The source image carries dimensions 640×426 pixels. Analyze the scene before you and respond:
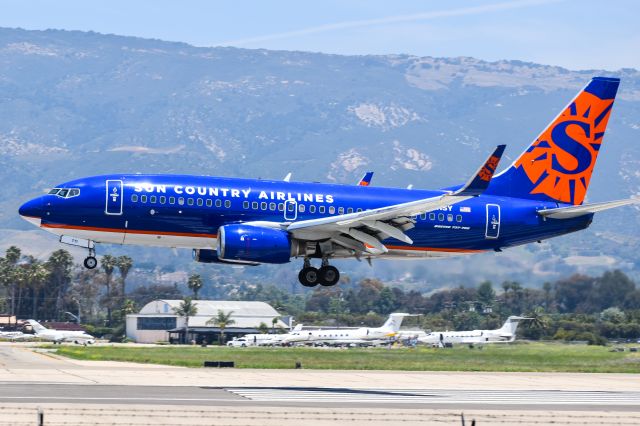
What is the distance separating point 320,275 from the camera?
57.5 metres

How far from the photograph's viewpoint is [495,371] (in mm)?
76500

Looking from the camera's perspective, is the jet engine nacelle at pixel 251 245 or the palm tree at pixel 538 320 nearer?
the jet engine nacelle at pixel 251 245

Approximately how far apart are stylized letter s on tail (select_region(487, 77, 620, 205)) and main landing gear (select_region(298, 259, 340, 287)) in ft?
34.9

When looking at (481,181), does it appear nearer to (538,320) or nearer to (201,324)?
(538,320)

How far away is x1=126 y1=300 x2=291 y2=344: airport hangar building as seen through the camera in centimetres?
18138

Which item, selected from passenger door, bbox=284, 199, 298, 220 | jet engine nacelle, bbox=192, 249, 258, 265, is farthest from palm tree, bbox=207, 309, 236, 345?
passenger door, bbox=284, 199, 298, 220

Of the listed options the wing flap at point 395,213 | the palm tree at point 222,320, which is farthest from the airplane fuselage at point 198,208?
the palm tree at point 222,320

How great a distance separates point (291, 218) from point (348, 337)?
307 ft

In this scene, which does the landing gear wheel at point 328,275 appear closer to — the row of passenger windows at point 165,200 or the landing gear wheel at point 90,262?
the row of passenger windows at point 165,200

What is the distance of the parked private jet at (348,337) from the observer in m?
148

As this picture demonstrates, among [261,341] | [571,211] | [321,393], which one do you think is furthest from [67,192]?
[261,341]

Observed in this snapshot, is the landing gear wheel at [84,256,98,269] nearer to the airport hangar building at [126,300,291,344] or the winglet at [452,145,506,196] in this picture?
the winglet at [452,145,506,196]

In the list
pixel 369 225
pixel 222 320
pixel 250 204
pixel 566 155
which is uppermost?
pixel 566 155

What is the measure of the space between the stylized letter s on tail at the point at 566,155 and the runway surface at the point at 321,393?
406 inches
